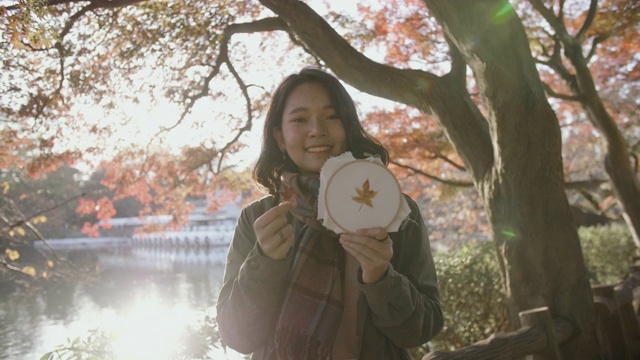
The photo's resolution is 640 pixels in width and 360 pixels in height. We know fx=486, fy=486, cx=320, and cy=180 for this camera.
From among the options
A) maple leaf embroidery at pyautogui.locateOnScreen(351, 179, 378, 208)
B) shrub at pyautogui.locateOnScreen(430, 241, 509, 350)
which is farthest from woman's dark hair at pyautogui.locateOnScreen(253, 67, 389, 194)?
shrub at pyautogui.locateOnScreen(430, 241, 509, 350)

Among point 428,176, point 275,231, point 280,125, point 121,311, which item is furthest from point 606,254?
point 121,311

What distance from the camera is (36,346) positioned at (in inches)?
382

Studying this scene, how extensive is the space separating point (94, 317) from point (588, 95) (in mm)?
12081

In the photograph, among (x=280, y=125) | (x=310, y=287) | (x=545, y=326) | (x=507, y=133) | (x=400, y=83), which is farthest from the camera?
(x=400, y=83)

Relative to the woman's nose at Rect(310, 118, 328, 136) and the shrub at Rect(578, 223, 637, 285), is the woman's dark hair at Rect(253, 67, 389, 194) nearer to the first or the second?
the woman's nose at Rect(310, 118, 328, 136)

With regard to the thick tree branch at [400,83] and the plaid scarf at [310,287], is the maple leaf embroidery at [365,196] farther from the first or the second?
the thick tree branch at [400,83]

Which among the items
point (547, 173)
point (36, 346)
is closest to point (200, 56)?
point (547, 173)

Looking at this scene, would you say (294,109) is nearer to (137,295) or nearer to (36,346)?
(36,346)

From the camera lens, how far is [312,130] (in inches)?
60.8

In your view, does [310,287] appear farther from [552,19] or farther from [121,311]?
[121,311]

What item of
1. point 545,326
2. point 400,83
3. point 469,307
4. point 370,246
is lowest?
point 469,307

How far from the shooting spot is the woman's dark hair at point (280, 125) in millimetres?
1597

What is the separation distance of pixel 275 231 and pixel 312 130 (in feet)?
1.23

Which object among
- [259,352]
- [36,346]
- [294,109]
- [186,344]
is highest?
[294,109]
